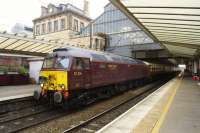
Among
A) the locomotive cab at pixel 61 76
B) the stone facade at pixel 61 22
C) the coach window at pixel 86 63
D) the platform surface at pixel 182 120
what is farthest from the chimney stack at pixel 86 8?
the platform surface at pixel 182 120

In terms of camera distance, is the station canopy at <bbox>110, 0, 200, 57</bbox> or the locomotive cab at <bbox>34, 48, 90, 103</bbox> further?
the locomotive cab at <bbox>34, 48, 90, 103</bbox>

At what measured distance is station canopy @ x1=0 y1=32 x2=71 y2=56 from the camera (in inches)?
663

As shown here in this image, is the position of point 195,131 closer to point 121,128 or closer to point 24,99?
point 121,128

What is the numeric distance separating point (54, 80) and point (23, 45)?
7.78 m

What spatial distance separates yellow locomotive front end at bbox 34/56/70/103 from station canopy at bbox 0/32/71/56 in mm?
5174

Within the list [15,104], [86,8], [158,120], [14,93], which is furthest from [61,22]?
[158,120]

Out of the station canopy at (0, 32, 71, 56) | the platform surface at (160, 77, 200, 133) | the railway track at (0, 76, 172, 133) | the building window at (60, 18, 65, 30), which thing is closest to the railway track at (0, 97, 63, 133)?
the railway track at (0, 76, 172, 133)

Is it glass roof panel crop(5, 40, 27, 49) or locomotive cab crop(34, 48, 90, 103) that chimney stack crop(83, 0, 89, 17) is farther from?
locomotive cab crop(34, 48, 90, 103)

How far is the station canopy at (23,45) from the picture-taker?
16.8 m

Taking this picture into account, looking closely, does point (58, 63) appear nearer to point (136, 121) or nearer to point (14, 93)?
point (136, 121)

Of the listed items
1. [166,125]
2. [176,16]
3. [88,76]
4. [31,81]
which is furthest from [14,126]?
[31,81]

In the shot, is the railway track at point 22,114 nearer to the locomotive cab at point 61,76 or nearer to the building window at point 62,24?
the locomotive cab at point 61,76

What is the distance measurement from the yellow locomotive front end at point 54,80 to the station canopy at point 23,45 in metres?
5.17

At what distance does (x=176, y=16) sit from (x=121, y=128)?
6.33 metres
